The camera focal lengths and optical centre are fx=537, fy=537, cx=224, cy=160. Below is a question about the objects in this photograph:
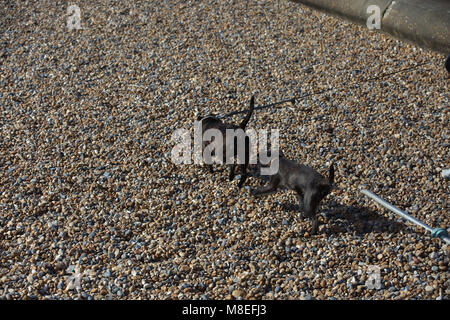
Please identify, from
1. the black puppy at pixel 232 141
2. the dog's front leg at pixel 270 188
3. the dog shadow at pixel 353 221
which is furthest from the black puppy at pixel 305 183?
the black puppy at pixel 232 141

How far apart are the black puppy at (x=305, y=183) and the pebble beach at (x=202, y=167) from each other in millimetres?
264

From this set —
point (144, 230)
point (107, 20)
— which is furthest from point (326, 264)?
point (107, 20)

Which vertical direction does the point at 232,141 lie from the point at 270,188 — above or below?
above

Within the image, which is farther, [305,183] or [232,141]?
[232,141]

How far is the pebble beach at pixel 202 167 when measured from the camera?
180 inches

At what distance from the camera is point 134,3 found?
32.8ft

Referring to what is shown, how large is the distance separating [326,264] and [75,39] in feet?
20.5

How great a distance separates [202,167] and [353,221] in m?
1.78

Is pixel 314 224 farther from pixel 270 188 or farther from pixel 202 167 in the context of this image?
pixel 202 167

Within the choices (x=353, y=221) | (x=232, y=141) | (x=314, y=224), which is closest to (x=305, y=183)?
(x=314, y=224)

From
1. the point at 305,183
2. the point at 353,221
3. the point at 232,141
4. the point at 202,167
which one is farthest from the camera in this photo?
the point at 202,167

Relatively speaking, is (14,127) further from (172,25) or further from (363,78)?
(363,78)

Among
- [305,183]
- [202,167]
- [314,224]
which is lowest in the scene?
[314,224]

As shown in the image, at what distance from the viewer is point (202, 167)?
5934 millimetres
